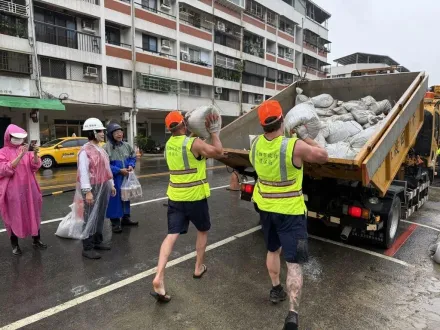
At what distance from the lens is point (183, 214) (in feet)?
11.4

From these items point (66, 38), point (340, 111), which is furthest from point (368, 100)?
point (66, 38)

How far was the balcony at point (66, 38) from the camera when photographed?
735 inches

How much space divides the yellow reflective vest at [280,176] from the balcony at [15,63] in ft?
60.8

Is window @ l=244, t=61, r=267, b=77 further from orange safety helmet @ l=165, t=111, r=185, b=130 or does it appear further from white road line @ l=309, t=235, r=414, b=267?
orange safety helmet @ l=165, t=111, r=185, b=130

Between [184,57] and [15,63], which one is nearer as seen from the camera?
[15,63]

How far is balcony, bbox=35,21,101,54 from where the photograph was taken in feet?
61.3

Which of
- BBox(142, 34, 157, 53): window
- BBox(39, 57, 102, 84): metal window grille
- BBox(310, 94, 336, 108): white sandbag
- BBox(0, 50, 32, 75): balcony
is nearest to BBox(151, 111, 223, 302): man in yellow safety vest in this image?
BBox(310, 94, 336, 108): white sandbag

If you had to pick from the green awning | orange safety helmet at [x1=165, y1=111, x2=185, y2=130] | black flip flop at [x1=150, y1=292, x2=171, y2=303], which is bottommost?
black flip flop at [x1=150, y1=292, x2=171, y2=303]

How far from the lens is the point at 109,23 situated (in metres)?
21.9

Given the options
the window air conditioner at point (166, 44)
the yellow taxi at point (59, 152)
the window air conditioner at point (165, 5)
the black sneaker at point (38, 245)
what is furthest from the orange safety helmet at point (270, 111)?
the window air conditioner at point (165, 5)

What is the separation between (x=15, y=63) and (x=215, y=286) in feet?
61.3

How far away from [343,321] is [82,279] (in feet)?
8.81

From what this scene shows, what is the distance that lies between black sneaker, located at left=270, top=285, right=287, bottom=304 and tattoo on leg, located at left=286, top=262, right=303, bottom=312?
0.42 meters

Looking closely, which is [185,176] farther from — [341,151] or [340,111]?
[340,111]
